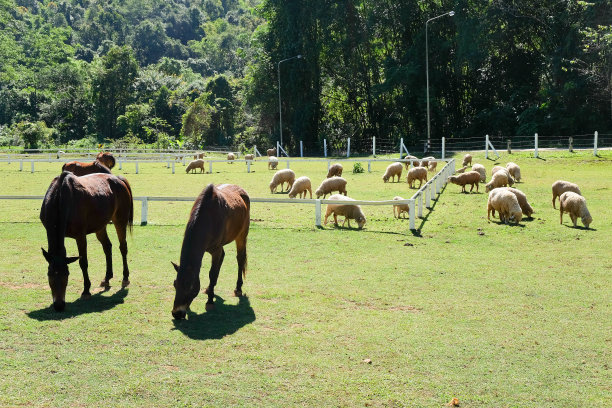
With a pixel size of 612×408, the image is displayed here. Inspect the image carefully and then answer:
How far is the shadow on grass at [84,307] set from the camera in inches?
324

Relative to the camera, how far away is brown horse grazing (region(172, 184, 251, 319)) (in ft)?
25.5

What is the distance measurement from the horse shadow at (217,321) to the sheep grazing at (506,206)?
30.8 feet

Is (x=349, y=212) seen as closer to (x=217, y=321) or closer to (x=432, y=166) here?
(x=217, y=321)

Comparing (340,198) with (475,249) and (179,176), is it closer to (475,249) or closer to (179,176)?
(475,249)

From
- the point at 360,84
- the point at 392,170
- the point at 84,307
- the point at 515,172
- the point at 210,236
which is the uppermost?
the point at 360,84

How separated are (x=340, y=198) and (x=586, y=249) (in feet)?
20.6

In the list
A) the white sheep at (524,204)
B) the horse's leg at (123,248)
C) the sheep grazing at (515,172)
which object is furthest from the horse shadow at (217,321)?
the sheep grazing at (515,172)

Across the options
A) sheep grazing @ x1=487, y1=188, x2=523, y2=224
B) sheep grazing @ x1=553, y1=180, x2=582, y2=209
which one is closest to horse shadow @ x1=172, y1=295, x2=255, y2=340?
sheep grazing @ x1=487, y1=188, x2=523, y2=224

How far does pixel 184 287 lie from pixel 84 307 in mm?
1966

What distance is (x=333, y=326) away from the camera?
26.1 feet

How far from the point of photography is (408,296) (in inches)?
Answer: 370

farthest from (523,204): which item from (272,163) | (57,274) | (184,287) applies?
(272,163)

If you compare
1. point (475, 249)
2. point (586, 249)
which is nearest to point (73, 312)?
point (475, 249)

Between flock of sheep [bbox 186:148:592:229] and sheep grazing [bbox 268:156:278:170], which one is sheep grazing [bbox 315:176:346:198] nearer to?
flock of sheep [bbox 186:148:592:229]
